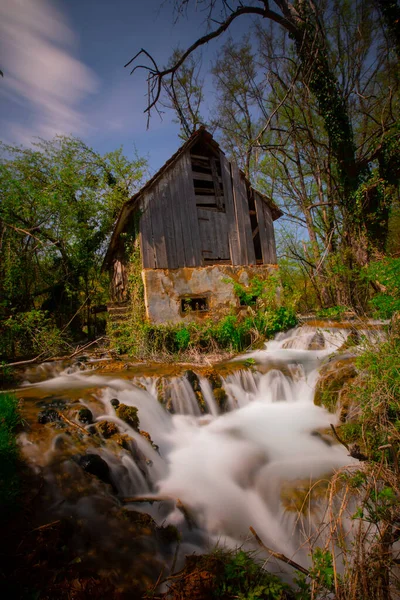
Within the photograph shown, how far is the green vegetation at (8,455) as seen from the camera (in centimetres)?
236

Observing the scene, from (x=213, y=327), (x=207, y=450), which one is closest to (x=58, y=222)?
(x=213, y=327)

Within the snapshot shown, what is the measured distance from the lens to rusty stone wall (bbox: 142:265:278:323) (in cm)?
888

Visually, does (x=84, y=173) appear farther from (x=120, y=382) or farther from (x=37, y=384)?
(x=120, y=382)

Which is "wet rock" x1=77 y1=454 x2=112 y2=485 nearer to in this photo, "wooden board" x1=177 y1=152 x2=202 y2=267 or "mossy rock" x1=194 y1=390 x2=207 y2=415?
"mossy rock" x1=194 y1=390 x2=207 y2=415

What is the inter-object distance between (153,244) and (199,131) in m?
4.40

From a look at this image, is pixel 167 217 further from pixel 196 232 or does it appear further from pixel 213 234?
pixel 213 234

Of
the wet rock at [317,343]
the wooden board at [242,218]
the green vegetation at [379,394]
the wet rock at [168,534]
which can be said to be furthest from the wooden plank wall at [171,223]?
the wet rock at [168,534]

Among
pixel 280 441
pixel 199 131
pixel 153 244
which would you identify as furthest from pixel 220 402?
pixel 199 131

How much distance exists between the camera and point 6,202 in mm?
10469

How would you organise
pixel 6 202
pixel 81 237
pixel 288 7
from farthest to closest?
pixel 81 237
pixel 6 202
pixel 288 7

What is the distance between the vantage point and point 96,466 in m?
3.04

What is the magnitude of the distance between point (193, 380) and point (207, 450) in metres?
1.65

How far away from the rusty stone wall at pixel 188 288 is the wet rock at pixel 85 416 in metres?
4.73

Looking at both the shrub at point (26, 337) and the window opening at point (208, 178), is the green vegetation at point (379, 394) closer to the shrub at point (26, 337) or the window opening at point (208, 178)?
the shrub at point (26, 337)
